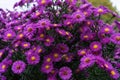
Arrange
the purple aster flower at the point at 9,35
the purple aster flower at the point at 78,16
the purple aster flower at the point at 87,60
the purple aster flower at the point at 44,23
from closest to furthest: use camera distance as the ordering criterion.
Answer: the purple aster flower at the point at 87,60 < the purple aster flower at the point at 44,23 < the purple aster flower at the point at 78,16 < the purple aster flower at the point at 9,35

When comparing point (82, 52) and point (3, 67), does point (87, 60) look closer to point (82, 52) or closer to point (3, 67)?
point (82, 52)

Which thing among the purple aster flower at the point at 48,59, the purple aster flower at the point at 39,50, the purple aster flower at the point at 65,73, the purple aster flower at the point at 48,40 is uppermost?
the purple aster flower at the point at 48,40

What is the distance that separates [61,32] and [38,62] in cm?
31

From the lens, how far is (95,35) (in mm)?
4035

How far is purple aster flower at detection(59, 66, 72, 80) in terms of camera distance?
12.7 ft

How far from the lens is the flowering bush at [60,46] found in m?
3.91

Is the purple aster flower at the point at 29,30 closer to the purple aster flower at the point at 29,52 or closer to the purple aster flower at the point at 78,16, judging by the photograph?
the purple aster flower at the point at 29,52

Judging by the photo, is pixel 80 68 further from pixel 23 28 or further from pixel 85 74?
pixel 23 28

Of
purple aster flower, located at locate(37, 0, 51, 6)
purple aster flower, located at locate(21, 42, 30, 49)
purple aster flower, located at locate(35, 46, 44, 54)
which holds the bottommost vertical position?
purple aster flower, located at locate(35, 46, 44, 54)

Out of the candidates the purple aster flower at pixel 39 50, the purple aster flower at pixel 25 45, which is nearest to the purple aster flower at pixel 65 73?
the purple aster flower at pixel 39 50

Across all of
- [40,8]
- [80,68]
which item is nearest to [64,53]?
[80,68]

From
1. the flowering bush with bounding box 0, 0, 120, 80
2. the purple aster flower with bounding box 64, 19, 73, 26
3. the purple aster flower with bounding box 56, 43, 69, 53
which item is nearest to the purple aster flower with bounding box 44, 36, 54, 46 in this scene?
the flowering bush with bounding box 0, 0, 120, 80

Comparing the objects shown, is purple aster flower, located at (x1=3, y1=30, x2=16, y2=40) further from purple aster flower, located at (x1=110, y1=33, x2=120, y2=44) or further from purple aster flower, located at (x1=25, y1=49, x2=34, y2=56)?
purple aster flower, located at (x1=110, y1=33, x2=120, y2=44)

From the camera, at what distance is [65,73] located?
12.9ft
